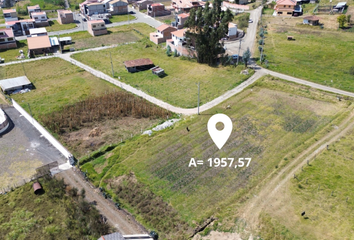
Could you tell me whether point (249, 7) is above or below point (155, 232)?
above

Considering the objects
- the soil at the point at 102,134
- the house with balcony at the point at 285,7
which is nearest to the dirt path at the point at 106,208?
the soil at the point at 102,134

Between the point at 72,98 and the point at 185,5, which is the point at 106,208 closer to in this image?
the point at 72,98

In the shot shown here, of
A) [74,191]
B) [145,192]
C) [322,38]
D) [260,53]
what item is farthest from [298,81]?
[74,191]

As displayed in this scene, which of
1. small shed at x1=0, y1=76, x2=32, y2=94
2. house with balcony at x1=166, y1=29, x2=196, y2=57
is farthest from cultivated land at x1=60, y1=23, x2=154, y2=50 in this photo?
small shed at x1=0, y1=76, x2=32, y2=94

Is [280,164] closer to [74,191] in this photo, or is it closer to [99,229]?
[99,229]

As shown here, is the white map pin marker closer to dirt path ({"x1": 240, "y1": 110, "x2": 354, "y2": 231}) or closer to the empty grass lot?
the empty grass lot

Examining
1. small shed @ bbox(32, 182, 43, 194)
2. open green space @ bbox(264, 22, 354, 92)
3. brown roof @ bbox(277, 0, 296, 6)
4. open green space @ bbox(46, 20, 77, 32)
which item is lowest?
small shed @ bbox(32, 182, 43, 194)

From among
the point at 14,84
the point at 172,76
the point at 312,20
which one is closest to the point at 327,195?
the point at 172,76
